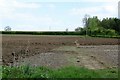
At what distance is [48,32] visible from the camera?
88.4 m

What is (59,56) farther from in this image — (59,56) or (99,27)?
(99,27)

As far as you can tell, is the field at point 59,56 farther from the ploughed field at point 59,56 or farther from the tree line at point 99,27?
the tree line at point 99,27

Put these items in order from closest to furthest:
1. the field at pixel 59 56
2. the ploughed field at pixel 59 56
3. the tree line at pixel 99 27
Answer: the field at pixel 59 56
the ploughed field at pixel 59 56
the tree line at pixel 99 27

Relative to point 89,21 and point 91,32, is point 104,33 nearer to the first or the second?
point 91,32

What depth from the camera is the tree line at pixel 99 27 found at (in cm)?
8056

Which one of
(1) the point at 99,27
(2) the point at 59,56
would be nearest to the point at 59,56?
(2) the point at 59,56

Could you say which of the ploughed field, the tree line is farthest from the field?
the tree line

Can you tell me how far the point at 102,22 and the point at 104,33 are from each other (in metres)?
19.6

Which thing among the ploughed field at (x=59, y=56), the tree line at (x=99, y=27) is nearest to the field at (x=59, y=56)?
the ploughed field at (x=59, y=56)

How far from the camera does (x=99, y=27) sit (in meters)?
92.8

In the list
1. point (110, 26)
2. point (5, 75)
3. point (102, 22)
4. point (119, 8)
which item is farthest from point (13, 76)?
point (102, 22)

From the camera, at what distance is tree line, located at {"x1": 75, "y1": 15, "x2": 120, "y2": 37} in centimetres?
8056

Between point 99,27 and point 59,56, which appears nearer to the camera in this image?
point 59,56

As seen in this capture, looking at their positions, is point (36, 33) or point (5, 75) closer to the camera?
point (5, 75)
